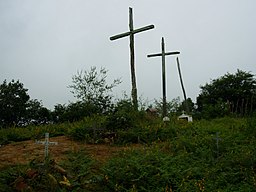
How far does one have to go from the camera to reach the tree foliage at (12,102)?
99.7 feet

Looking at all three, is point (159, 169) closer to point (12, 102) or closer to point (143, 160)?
point (143, 160)

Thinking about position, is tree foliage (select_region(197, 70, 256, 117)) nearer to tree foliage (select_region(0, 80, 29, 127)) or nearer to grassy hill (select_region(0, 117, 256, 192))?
tree foliage (select_region(0, 80, 29, 127))

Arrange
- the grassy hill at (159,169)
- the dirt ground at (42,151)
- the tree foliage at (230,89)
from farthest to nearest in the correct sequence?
the tree foliage at (230,89) → the dirt ground at (42,151) → the grassy hill at (159,169)

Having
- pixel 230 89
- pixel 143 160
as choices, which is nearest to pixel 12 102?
pixel 230 89

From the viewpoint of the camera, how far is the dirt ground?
8.38 metres

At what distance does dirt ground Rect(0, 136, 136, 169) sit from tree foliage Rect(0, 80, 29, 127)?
19.8 m

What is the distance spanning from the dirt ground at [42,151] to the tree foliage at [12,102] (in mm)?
19832

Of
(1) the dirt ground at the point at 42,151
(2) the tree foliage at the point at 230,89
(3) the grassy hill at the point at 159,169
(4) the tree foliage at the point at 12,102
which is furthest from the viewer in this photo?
(2) the tree foliage at the point at 230,89

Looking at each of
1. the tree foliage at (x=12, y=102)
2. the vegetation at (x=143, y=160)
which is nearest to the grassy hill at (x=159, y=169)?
the vegetation at (x=143, y=160)

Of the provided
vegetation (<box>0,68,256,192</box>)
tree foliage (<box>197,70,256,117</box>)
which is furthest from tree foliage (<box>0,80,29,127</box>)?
vegetation (<box>0,68,256,192</box>)

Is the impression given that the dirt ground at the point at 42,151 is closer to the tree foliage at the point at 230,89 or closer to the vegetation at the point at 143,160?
the vegetation at the point at 143,160

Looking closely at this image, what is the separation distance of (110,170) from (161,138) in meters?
3.86

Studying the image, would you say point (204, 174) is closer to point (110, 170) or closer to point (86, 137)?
point (110, 170)

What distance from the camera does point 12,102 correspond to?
3166cm
